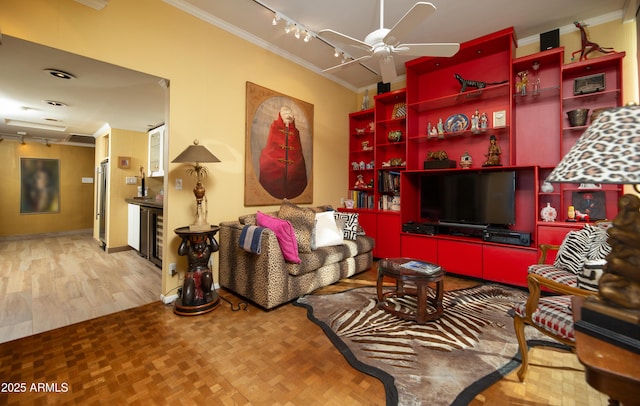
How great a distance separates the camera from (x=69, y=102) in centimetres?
380

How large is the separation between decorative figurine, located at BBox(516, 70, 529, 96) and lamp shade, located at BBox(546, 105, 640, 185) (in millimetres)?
3126

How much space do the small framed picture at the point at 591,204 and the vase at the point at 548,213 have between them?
0.23 metres

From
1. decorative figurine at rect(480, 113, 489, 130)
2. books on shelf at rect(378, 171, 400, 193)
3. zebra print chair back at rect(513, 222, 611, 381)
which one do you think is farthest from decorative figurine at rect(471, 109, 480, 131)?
zebra print chair back at rect(513, 222, 611, 381)

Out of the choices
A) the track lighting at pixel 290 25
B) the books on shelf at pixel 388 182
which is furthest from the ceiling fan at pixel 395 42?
the books on shelf at pixel 388 182

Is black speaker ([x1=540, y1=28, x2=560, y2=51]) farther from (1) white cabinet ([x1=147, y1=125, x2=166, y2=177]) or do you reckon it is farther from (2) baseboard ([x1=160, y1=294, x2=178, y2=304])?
(1) white cabinet ([x1=147, y1=125, x2=166, y2=177])

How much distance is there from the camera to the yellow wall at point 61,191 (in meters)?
6.11

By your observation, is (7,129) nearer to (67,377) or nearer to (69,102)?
(69,102)

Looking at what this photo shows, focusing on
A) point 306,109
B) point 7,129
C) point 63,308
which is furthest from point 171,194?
point 7,129

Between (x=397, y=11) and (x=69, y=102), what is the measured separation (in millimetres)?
4426

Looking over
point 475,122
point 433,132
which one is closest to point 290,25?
point 433,132

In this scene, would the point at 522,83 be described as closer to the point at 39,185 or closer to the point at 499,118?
the point at 499,118

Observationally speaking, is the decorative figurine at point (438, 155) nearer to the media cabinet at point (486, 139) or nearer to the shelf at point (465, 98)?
the media cabinet at point (486, 139)

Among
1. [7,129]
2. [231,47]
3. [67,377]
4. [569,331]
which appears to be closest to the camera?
[569,331]

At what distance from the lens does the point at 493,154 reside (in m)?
3.51
